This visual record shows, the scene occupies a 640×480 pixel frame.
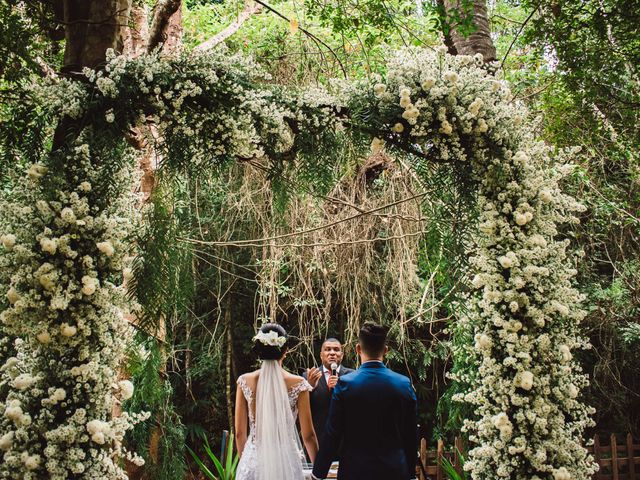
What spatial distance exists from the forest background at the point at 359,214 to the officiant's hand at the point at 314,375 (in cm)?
96

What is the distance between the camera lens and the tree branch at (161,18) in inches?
181

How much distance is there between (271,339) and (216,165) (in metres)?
1.16

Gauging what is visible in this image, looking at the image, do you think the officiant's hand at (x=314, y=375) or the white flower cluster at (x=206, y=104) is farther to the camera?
the officiant's hand at (x=314, y=375)

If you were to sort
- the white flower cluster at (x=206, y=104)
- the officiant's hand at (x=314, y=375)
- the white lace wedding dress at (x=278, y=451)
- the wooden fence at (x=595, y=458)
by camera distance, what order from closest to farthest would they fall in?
the white flower cluster at (x=206, y=104)
the white lace wedding dress at (x=278, y=451)
the officiant's hand at (x=314, y=375)
the wooden fence at (x=595, y=458)

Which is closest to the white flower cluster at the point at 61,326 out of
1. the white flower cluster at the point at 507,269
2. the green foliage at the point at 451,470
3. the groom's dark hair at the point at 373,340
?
the groom's dark hair at the point at 373,340

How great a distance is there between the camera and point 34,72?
285cm

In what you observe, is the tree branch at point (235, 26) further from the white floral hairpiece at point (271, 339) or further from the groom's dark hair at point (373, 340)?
the groom's dark hair at point (373, 340)

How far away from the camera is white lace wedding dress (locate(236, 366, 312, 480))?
335 centimetres

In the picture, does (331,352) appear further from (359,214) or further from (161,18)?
(161,18)

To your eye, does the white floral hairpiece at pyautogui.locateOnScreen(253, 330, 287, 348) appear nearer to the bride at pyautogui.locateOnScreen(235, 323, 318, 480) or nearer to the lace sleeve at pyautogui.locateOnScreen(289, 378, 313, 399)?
the bride at pyautogui.locateOnScreen(235, 323, 318, 480)

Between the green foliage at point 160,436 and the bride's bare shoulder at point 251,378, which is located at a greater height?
the bride's bare shoulder at point 251,378

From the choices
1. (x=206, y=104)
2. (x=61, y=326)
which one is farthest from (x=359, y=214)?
(x=61, y=326)

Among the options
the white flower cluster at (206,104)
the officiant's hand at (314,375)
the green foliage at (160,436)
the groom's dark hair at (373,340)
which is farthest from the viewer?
the green foliage at (160,436)

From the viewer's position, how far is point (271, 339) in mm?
3498
